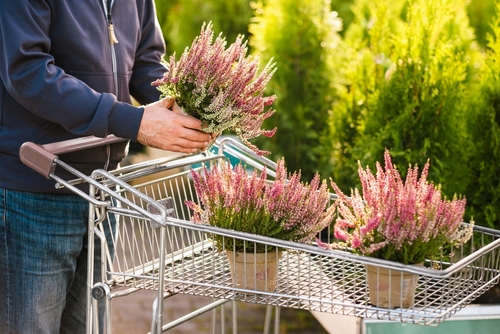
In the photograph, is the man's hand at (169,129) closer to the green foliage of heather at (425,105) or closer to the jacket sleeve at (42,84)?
the jacket sleeve at (42,84)

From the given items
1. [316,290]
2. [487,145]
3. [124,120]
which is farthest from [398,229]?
[487,145]

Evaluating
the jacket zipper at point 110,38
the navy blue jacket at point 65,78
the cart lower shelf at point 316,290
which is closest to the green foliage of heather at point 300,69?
the navy blue jacket at point 65,78

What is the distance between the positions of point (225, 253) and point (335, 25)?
3.03 m

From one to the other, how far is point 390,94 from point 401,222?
5.89 ft

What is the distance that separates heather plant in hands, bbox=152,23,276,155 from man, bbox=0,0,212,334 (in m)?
0.05

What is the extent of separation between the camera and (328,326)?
358 centimetres

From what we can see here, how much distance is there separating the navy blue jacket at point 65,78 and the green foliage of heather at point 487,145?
167 centimetres

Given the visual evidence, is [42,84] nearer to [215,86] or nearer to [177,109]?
[177,109]

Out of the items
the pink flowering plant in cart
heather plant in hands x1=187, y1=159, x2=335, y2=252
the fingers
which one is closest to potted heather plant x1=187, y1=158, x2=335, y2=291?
heather plant in hands x1=187, y1=159, x2=335, y2=252

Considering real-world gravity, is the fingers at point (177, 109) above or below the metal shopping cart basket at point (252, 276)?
above

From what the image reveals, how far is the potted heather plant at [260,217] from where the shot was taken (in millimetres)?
1988

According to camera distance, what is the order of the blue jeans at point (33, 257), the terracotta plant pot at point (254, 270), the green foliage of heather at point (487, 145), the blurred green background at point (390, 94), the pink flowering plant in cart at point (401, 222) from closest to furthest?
the pink flowering plant in cart at point (401, 222), the terracotta plant pot at point (254, 270), the blue jeans at point (33, 257), the green foliage of heather at point (487, 145), the blurred green background at point (390, 94)

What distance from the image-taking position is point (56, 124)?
2258 mm

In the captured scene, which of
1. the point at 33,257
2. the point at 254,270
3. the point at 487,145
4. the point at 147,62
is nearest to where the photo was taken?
the point at 254,270
